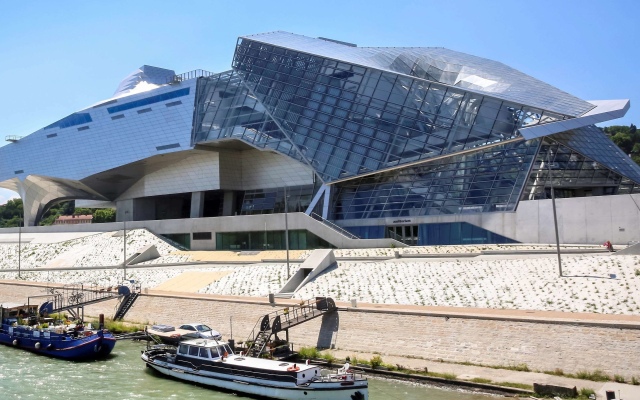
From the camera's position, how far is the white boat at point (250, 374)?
784 inches

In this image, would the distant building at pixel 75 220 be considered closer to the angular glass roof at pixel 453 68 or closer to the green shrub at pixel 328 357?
the angular glass roof at pixel 453 68

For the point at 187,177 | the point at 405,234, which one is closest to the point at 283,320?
the point at 405,234

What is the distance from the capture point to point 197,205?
68.2 meters

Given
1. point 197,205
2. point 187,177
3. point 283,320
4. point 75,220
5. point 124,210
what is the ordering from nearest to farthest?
point 283,320 < point 197,205 < point 187,177 < point 124,210 < point 75,220

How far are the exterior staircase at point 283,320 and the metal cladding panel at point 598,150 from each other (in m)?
25.6

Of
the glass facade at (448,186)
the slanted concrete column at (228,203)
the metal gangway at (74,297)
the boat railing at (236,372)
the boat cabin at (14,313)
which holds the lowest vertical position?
the boat railing at (236,372)

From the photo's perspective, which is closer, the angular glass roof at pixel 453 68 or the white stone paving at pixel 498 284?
the white stone paving at pixel 498 284

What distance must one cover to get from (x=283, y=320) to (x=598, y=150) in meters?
31.4

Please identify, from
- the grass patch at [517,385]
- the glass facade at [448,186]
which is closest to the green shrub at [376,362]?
the grass patch at [517,385]

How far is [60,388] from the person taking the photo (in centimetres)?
2272

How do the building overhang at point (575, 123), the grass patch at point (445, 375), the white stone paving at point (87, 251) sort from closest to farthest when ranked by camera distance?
1. the grass patch at point (445, 375)
2. the building overhang at point (575, 123)
3. the white stone paving at point (87, 251)

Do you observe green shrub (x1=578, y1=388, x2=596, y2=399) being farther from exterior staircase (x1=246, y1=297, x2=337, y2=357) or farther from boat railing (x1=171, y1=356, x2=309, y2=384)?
exterior staircase (x1=246, y1=297, x2=337, y2=357)

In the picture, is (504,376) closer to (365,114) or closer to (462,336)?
(462,336)

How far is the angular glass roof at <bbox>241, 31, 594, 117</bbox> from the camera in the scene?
45344mm
